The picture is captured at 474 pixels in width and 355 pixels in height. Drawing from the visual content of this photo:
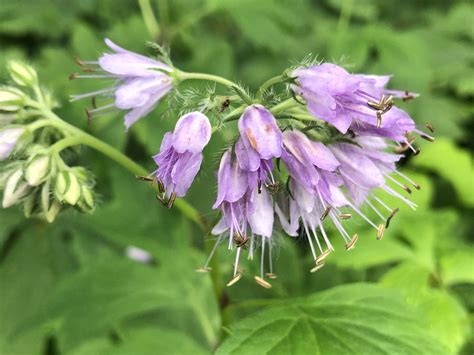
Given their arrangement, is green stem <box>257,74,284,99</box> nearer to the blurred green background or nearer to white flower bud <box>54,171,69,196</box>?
the blurred green background

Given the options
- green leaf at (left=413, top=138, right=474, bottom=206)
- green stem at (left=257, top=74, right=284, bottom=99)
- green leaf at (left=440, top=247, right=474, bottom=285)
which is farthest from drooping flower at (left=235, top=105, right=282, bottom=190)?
green leaf at (left=413, top=138, right=474, bottom=206)

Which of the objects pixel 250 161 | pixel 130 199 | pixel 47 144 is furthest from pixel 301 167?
pixel 130 199

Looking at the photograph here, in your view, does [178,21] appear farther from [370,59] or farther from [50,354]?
[50,354]

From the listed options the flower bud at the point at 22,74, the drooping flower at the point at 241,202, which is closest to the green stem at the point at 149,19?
the flower bud at the point at 22,74

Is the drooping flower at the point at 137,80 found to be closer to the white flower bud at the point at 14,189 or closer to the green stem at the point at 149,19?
the white flower bud at the point at 14,189

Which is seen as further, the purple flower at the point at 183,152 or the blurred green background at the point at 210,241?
the blurred green background at the point at 210,241

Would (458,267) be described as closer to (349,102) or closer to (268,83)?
(349,102)

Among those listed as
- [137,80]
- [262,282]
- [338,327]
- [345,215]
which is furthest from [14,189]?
[338,327]
